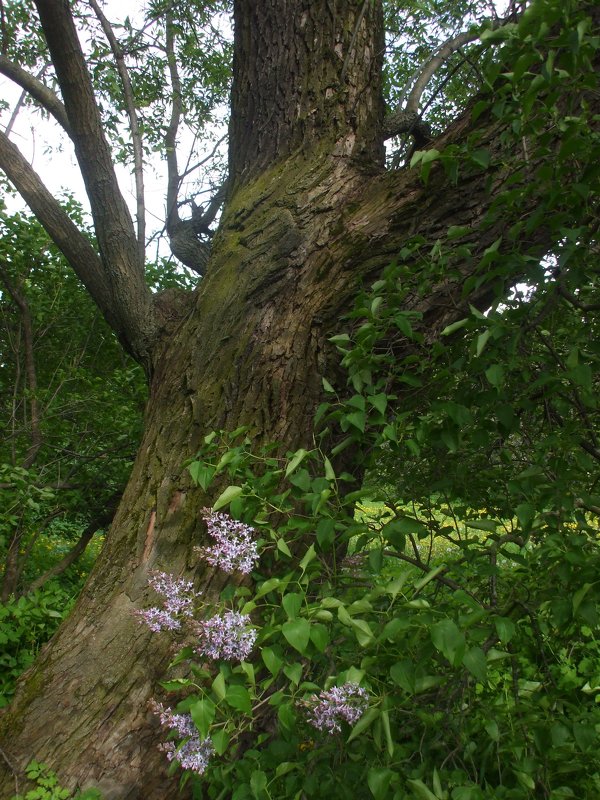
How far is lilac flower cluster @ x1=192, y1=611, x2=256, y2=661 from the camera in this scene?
1309 mm

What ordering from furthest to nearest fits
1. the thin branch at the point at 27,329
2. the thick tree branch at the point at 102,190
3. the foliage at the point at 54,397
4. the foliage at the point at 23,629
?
the thin branch at the point at 27,329 → the foliage at the point at 54,397 → the foliage at the point at 23,629 → the thick tree branch at the point at 102,190

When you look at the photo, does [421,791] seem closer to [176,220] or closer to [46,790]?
[46,790]

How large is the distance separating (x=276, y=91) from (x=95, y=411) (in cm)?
245

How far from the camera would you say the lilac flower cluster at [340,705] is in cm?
123

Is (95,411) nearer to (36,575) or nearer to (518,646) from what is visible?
(36,575)

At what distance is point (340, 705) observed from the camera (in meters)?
1.23

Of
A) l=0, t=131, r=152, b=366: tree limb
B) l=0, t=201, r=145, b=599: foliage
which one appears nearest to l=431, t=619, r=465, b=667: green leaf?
l=0, t=131, r=152, b=366: tree limb

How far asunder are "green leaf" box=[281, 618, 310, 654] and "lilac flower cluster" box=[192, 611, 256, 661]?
0.46ft

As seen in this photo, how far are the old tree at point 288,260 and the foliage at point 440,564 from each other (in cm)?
2

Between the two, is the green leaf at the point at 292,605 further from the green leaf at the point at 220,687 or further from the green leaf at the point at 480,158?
the green leaf at the point at 480,158

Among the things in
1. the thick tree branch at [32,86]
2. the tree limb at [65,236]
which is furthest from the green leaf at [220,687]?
the thick tree branch at [32,86]

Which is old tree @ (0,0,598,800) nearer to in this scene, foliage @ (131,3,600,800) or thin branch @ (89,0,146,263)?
foliage @ (131,3,600,800)

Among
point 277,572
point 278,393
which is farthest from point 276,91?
point 277,572

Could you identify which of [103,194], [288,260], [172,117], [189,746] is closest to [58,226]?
[103,194]
